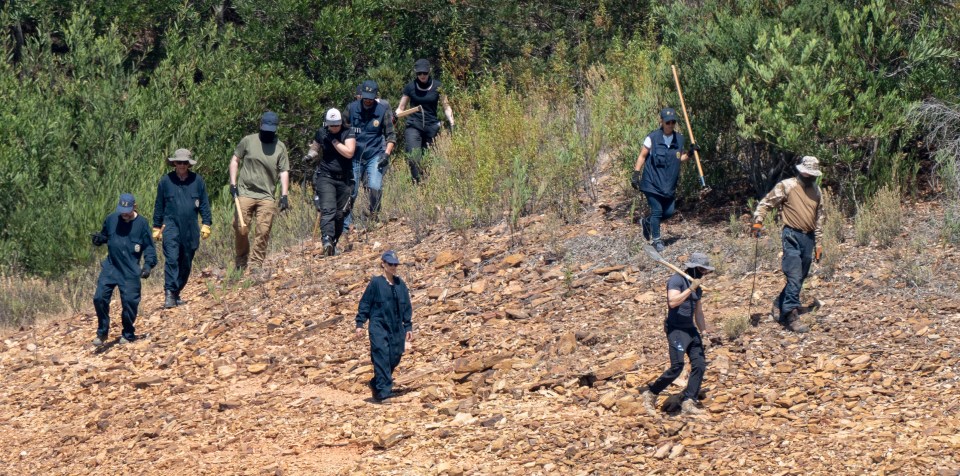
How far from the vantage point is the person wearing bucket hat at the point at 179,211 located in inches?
553

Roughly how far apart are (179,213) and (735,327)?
6260 mm

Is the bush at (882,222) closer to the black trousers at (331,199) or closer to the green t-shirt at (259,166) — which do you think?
the black trousers at (331,199)

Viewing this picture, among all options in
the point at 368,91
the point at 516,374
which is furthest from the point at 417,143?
the point at 516,374

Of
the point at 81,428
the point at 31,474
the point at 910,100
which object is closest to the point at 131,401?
the point at 81,428

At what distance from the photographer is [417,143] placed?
16.4 m

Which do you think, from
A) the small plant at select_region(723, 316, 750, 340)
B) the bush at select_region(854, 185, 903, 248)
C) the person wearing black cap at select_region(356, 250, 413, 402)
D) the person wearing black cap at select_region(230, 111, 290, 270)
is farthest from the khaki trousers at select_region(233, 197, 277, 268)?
the bush at select_region(854, 185, 903, 248)

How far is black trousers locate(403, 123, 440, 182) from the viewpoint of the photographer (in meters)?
16.1

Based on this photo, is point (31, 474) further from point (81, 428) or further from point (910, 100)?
point (910, 100)

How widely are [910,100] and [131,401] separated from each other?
826cm

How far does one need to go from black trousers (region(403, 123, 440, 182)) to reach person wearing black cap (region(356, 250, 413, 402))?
5386 millimetres

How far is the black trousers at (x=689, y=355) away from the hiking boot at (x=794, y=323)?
143 cm

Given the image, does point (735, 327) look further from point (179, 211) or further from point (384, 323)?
point (179, 211)

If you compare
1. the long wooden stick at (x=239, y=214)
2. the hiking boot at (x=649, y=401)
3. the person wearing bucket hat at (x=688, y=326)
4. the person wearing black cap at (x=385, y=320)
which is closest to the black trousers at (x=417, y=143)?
the long wooden stick at (x=239, y=214)

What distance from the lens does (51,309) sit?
15922 mm
